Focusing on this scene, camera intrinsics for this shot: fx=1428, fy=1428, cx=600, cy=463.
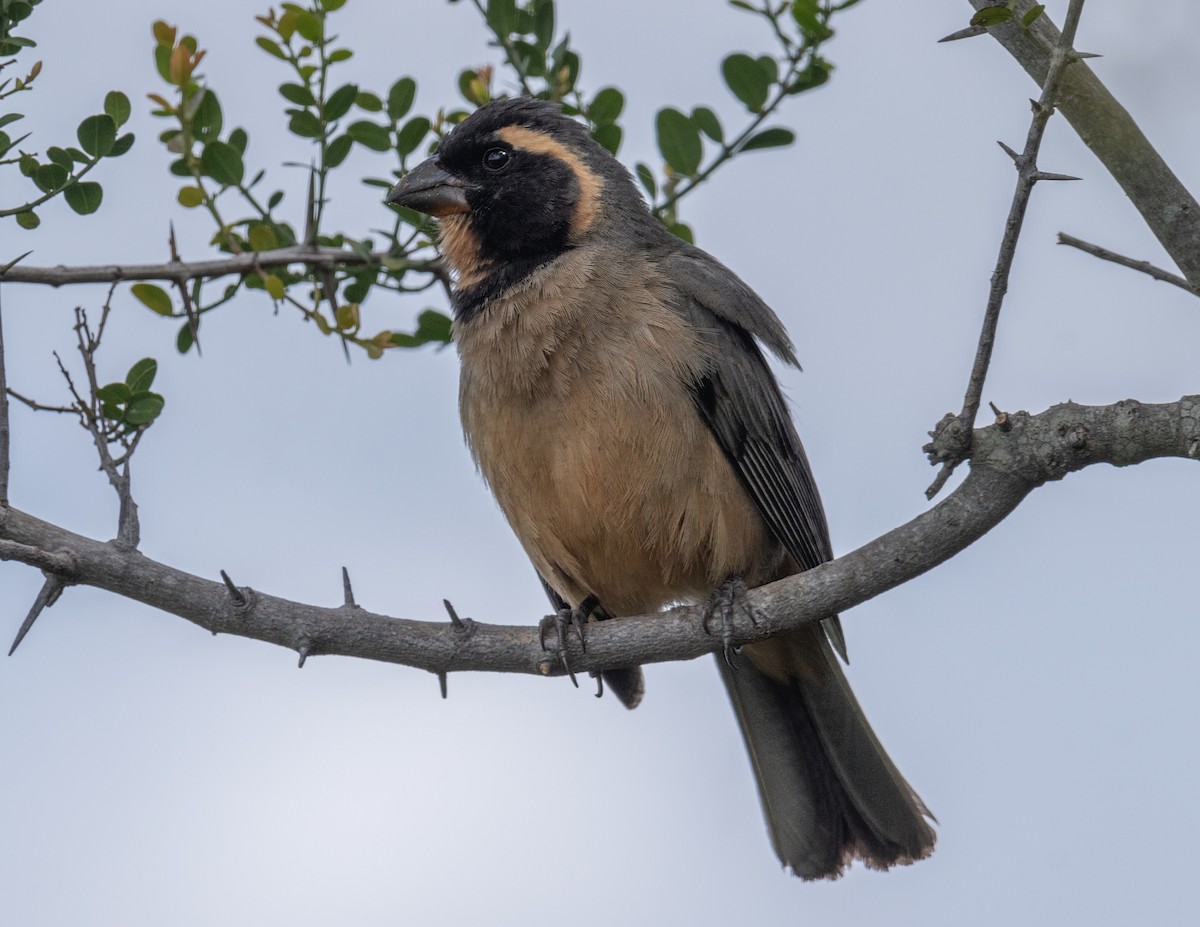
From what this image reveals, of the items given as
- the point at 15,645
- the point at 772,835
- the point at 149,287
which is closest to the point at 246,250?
the point at 149,287

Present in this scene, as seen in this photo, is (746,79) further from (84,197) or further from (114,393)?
(114,393)

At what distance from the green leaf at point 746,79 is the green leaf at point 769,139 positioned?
0.41ft

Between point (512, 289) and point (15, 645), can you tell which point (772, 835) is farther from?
point (15, 645)

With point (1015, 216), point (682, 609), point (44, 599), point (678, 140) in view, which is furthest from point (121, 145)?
point (1015, 216)

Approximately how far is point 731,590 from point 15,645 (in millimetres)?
2164

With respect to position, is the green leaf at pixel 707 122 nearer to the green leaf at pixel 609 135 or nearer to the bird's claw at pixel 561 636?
the green leaf at pixel 609 135

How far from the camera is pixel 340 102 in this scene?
4.59 m

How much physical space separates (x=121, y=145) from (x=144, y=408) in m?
0.76

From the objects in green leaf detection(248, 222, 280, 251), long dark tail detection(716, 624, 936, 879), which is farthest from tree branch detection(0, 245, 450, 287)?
long dark tail detection(716, 624, 936, 879)

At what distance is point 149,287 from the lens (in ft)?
15.1

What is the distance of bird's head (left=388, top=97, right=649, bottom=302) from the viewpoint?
536cm

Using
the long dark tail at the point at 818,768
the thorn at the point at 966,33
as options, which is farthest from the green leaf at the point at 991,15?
the long dark tail at the point at 818,768

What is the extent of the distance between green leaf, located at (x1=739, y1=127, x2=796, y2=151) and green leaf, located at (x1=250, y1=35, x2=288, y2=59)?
1558 mm

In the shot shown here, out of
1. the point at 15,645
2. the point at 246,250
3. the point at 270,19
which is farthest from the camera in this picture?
the point at 246,250
